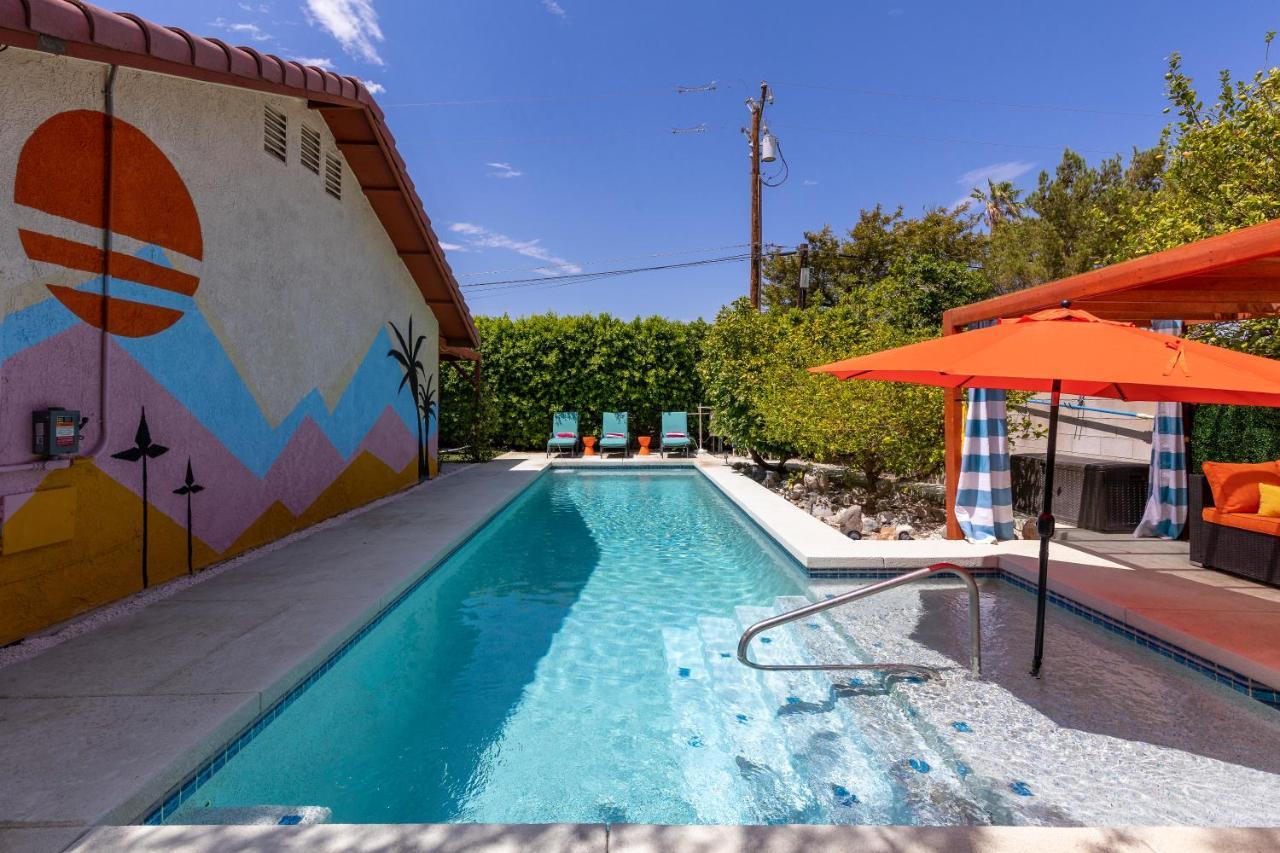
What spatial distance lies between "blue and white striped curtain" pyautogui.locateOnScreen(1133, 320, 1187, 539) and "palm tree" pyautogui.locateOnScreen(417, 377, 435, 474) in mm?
10828

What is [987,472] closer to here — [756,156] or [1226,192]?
[1226,192]

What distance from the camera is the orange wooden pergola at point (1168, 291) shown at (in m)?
3.82

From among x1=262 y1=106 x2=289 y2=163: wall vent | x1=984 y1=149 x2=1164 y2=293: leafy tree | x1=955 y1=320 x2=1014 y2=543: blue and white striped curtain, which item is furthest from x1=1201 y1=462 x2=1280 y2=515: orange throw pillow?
x1=984 y1=149 x2=1164 y2=293: leafy tree

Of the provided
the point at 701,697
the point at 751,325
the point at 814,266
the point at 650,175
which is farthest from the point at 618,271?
the point at 701,697

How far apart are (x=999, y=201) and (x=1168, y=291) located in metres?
33.5

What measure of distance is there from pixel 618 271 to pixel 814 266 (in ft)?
30.9

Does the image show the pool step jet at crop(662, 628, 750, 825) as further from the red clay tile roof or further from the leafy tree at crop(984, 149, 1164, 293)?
the leafy tree at crop(984, 149, 1164, 293)

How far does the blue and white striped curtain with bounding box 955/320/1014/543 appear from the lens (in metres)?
6.97

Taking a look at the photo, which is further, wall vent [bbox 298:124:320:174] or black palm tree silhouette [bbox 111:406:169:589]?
wall vent [bbox 298:124:320:174]

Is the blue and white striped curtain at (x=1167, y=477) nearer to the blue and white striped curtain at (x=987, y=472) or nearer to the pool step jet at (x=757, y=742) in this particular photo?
the blue and white striped curtain at (x=987, y=472)

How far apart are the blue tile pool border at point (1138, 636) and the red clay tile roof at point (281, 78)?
6520 millimetres

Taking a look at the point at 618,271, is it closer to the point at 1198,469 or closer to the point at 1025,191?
the point at 1025,191

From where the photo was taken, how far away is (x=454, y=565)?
684 cm

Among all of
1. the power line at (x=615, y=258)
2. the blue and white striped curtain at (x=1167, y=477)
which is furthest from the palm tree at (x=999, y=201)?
the blue and white striped curtain at (x=1167, y=477)
